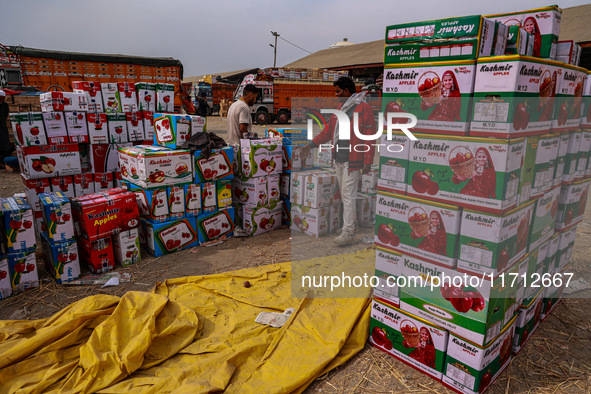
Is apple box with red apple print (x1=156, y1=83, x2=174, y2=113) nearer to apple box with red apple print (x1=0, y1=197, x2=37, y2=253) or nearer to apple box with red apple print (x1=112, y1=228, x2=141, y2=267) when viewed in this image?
Answer: apple box with red apple print (x1=112, y1=228, x2=141, y2=267)

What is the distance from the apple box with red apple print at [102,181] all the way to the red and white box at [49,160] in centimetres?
34

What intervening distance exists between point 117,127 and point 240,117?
225 cm

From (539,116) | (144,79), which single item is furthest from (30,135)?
(144,79)

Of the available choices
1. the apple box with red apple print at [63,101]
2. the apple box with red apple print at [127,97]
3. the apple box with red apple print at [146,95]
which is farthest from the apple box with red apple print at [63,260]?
the apple box with red apple print at [146,95]

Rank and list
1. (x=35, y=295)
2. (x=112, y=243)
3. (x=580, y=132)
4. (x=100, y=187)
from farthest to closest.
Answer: (x=100, y=187) < (x=112, y=243) < (x=35, y=295) < (x=580, y=132)

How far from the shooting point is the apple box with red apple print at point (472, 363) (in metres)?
2.52

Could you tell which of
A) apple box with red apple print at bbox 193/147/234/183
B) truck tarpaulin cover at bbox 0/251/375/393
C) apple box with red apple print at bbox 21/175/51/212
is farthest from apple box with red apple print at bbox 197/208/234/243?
apple box with red apple print at bbox 21/175/51/212

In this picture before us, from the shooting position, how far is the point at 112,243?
4.81 m

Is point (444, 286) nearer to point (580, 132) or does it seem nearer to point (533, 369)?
point (533, 369)

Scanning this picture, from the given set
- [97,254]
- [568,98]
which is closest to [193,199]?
[97,254]

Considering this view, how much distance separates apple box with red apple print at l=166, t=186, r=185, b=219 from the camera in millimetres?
5141

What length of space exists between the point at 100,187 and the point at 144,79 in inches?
538

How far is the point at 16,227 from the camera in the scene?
155 inches

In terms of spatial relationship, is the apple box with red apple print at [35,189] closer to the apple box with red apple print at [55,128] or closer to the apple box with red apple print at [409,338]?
the apple box with red apple print at [55,128]
